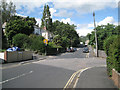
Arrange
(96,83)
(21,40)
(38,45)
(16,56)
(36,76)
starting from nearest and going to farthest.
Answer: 1. (96,83)
2. (36,76)
3. (16,56)
4. (38,45)
5. (21,40)

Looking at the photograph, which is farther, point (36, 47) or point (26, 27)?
point (26, 27)

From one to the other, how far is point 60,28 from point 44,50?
153 ft

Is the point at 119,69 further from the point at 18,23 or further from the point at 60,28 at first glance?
the point at 60,28

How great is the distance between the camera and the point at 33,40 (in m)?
32.5

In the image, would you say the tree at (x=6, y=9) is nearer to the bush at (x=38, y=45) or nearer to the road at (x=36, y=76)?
the bush at (x=38, y=45)

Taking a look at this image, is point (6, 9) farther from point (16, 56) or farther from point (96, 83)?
point (96, 83)

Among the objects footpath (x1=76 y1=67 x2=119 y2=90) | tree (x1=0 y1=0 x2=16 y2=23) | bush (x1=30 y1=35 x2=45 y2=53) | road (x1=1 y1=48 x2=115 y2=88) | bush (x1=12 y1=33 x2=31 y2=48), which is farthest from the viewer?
tree (x1=0 y1=0 x2=16 y2=23)

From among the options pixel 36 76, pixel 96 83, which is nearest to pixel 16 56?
pixel 36 76

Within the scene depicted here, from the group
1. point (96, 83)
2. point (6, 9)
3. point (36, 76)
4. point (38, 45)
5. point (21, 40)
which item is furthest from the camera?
point (6, 9)

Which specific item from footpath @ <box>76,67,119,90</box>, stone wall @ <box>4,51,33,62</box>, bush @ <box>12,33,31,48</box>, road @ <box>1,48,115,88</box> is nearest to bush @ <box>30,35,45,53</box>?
bush @ <box>12,33,31,48</box>

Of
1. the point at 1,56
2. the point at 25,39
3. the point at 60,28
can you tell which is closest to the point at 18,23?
the point at 25,39

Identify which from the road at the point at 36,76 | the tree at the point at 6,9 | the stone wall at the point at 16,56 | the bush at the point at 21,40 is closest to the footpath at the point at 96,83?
the road at the point at 36,76

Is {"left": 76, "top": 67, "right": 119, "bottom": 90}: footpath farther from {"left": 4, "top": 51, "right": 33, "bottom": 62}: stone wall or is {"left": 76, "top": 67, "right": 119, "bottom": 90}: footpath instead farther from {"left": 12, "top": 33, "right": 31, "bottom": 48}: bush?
{"left": 12, "top": 33, "right": 31, "bottom": 48}: bush

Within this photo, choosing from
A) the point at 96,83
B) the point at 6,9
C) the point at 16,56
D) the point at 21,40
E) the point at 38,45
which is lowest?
the point at 96,83
